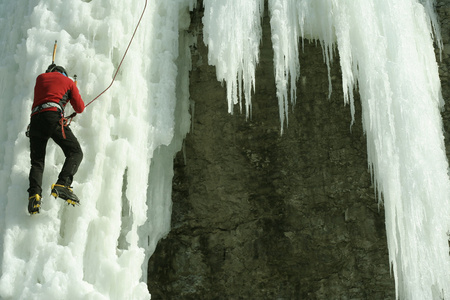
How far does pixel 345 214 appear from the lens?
683 cm

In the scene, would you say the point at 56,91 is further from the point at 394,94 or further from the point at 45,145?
the point at 394,94

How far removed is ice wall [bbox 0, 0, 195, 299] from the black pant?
190 mm

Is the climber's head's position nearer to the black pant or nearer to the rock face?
the black pant

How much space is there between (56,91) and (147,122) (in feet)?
3.46

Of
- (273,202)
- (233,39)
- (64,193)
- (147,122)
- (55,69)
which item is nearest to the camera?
(64,193)

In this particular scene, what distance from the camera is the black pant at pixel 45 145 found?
4.97 metres

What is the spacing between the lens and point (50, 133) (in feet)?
16.6

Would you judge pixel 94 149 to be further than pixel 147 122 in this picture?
No

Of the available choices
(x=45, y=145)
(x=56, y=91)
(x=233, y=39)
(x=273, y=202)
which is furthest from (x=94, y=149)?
(x=273, y=202)

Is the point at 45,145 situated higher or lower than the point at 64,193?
higher

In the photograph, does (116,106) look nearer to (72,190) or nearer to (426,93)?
(72,190)

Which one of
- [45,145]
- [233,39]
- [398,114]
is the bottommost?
[45,145]

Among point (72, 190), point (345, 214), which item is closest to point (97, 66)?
point (72, 190)

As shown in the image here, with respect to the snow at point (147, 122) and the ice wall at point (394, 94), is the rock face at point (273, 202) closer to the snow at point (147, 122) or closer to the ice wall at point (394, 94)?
the snow at point (147, 122)
